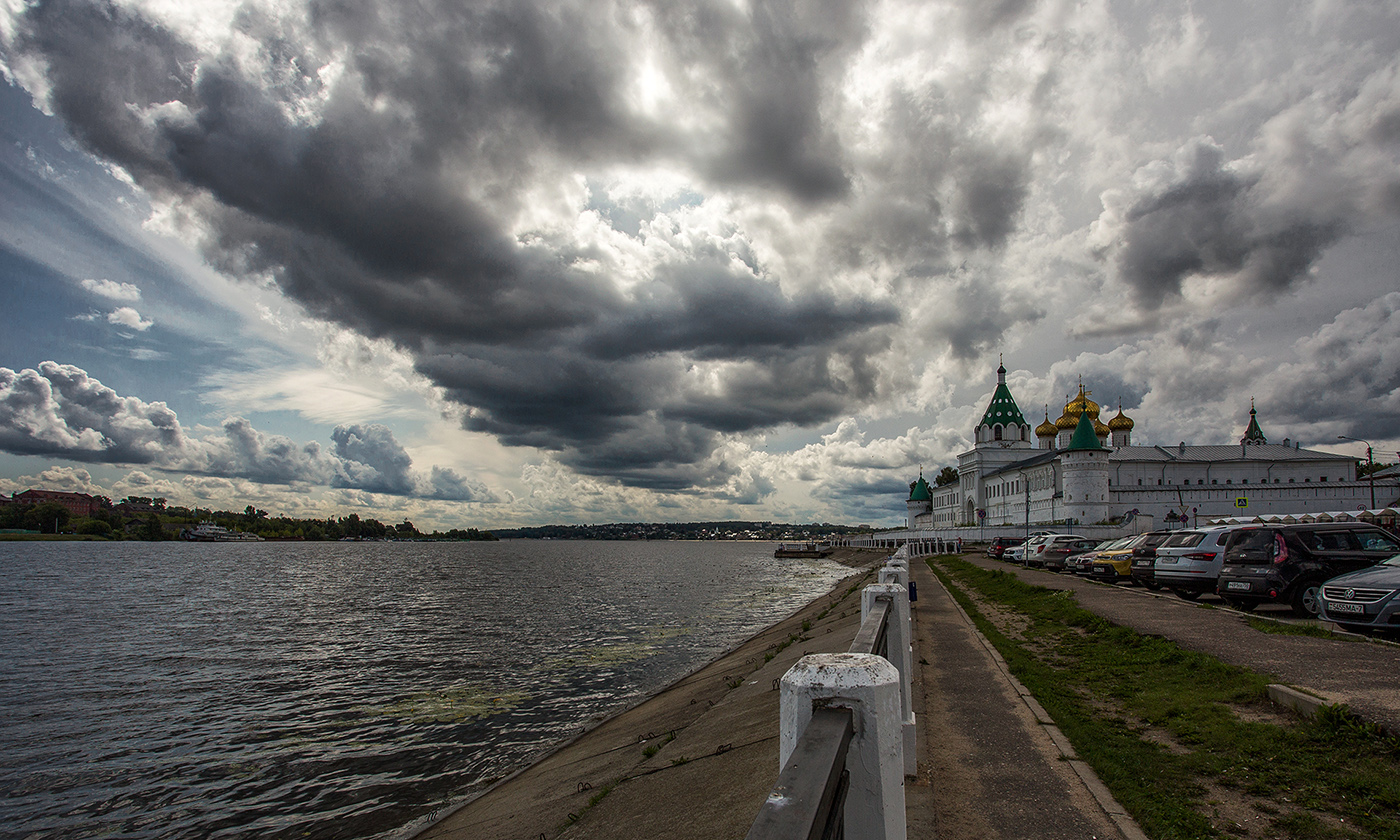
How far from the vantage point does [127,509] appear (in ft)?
644

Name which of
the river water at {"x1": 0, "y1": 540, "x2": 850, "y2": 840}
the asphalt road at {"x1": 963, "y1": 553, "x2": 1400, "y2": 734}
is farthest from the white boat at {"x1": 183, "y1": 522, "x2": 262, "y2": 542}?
the asphalt road at {"x1": 963, "y1": 553, "x2": 1400, "y2": 734}

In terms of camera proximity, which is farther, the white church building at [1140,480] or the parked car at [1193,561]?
the white church building at [1140,480]

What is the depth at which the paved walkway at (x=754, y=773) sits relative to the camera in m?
5.28

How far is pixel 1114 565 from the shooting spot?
953 inches

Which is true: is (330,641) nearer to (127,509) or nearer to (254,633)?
(254,633)

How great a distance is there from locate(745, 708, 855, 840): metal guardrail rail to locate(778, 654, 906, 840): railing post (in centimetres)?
5

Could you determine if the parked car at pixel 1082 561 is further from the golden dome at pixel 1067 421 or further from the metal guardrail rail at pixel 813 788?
the golden dome at pixel 1067 421

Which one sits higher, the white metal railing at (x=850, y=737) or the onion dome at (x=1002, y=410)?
the onion dome at (x=1002, y=410)

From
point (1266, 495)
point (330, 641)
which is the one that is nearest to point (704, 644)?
point (330, 641)

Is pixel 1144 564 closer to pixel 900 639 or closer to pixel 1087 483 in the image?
pixel 900 639

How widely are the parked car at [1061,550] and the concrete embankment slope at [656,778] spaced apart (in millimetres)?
24988

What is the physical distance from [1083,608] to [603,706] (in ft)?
35.9

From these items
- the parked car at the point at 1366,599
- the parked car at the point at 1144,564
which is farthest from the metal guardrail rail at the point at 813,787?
the parked car at the point at 1144,564

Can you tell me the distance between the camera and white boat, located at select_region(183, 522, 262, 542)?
178250mm
